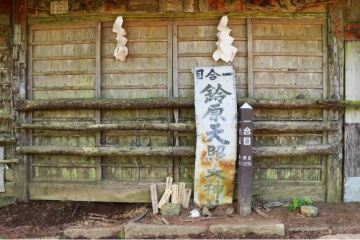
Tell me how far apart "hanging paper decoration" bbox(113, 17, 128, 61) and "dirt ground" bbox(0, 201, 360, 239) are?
2815 mm

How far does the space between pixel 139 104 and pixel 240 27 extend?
2342mm

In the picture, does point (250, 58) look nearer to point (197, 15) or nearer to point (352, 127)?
point (197, 15)

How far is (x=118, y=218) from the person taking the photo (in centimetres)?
569

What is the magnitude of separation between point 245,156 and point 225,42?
2.07 m

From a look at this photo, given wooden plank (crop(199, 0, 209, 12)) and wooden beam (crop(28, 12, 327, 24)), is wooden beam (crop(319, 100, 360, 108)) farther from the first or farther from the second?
wooden plank (crop(199, 0, 209, 12))

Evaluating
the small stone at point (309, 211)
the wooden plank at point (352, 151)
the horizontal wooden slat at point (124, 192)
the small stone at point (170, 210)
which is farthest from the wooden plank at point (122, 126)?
the wooden plank at point (352, 151)

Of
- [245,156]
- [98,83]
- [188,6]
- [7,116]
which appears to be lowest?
[245,156]

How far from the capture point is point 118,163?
20.1 feet

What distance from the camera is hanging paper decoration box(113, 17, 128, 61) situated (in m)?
5.89

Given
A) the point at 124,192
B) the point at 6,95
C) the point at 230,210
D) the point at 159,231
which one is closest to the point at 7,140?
the point at 6,95

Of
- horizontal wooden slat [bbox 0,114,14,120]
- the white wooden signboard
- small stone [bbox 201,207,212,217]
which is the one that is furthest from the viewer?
horizontal wooden slat [bbox 0,114,14,120]

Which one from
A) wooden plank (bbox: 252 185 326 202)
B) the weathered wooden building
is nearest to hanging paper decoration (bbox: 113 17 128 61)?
the weathered wooden building

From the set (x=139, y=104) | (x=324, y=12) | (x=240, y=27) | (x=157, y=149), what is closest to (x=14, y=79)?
(x=139, y=104)

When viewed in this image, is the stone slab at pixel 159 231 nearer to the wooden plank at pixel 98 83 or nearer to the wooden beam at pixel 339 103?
the wooden plank at pixel 98 83
